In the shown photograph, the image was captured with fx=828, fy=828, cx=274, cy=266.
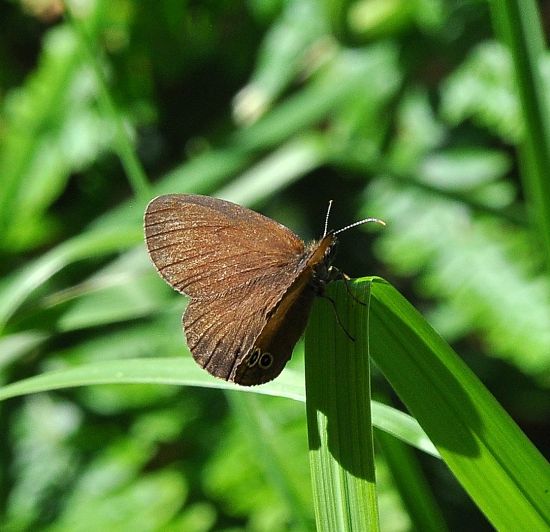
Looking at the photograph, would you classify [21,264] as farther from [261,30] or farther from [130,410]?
[261,30]

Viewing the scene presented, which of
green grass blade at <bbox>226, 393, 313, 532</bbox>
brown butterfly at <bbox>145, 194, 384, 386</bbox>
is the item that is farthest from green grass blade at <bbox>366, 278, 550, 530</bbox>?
green grass blade at <bbox>226, 393, 313, 532</bbox>

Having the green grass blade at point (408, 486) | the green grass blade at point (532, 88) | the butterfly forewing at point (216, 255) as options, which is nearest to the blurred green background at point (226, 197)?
the butterfly forewing at point (216, 255)

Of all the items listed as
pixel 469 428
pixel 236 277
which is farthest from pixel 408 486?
pixel 236 277

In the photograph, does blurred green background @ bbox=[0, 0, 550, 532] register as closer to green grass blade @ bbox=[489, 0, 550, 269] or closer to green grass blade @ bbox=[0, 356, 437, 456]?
green grass blade @ bbox=[0, 356, 437, 456]

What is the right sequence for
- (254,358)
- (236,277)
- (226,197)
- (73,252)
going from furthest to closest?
(226,197)
(73,252)
(236,277)
(254,358)

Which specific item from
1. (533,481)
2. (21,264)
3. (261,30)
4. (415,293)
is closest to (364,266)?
(415,293)

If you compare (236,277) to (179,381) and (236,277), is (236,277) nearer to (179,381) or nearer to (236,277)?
(236,277)
